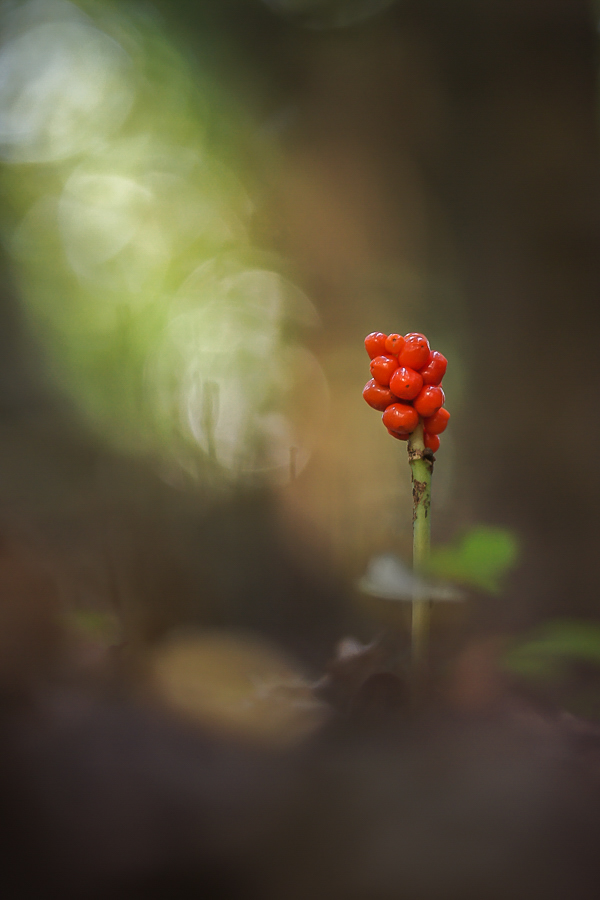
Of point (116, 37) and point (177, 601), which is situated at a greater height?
point (116, 37)

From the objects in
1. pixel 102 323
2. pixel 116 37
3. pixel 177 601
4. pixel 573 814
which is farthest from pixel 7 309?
pixel 573 814

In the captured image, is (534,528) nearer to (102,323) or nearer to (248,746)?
(248,746)

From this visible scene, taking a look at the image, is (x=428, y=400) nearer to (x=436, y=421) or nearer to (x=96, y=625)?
(x=436, y=421)

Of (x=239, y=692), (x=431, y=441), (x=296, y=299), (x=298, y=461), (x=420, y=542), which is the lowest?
(x=239, y=692)

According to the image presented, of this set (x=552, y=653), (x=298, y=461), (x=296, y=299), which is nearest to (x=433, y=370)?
(x=552, y=653)

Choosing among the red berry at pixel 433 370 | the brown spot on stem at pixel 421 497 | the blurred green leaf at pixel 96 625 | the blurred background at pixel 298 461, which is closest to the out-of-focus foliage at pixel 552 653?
the blurred background at pixel 298 461

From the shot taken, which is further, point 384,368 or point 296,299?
point 296,299

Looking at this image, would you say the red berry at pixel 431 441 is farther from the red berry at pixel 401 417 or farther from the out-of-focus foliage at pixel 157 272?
the out-of-focus foliage at pixel 157 272
